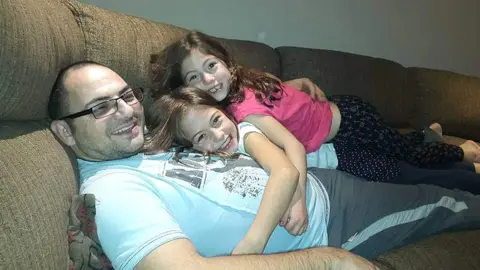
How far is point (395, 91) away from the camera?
2.56m

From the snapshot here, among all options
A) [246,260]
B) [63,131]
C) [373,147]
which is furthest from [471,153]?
[63,131]

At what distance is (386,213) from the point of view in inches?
54.2

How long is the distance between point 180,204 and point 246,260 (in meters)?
0.26

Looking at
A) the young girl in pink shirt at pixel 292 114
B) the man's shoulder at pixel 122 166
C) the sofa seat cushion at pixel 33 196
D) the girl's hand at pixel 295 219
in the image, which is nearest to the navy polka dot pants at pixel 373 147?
the young girl in pink shirt at pixel 292 114

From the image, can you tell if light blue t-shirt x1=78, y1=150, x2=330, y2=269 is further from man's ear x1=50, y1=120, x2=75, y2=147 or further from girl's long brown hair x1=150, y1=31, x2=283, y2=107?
girl's long brown hair x1=150, y1=31, x2=283, y2=107

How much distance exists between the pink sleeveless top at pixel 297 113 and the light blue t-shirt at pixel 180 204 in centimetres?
24

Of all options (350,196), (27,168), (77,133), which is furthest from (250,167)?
(27,168)

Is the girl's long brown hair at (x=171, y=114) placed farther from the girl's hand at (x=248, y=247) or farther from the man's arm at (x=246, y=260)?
the man's arm at (x=246, y=260)

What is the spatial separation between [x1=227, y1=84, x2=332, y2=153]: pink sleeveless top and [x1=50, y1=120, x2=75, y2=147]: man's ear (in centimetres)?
55

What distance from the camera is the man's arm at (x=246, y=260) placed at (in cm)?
89

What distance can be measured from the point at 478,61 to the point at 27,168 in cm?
374

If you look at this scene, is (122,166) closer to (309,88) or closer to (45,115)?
(45,115)

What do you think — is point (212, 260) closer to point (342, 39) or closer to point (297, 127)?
point (297, 127)

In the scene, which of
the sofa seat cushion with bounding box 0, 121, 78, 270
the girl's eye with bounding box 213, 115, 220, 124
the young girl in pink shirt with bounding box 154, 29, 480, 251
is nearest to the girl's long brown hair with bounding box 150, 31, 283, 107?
the young girl in pink shirt with bounding box 154, 29, 480, 251
